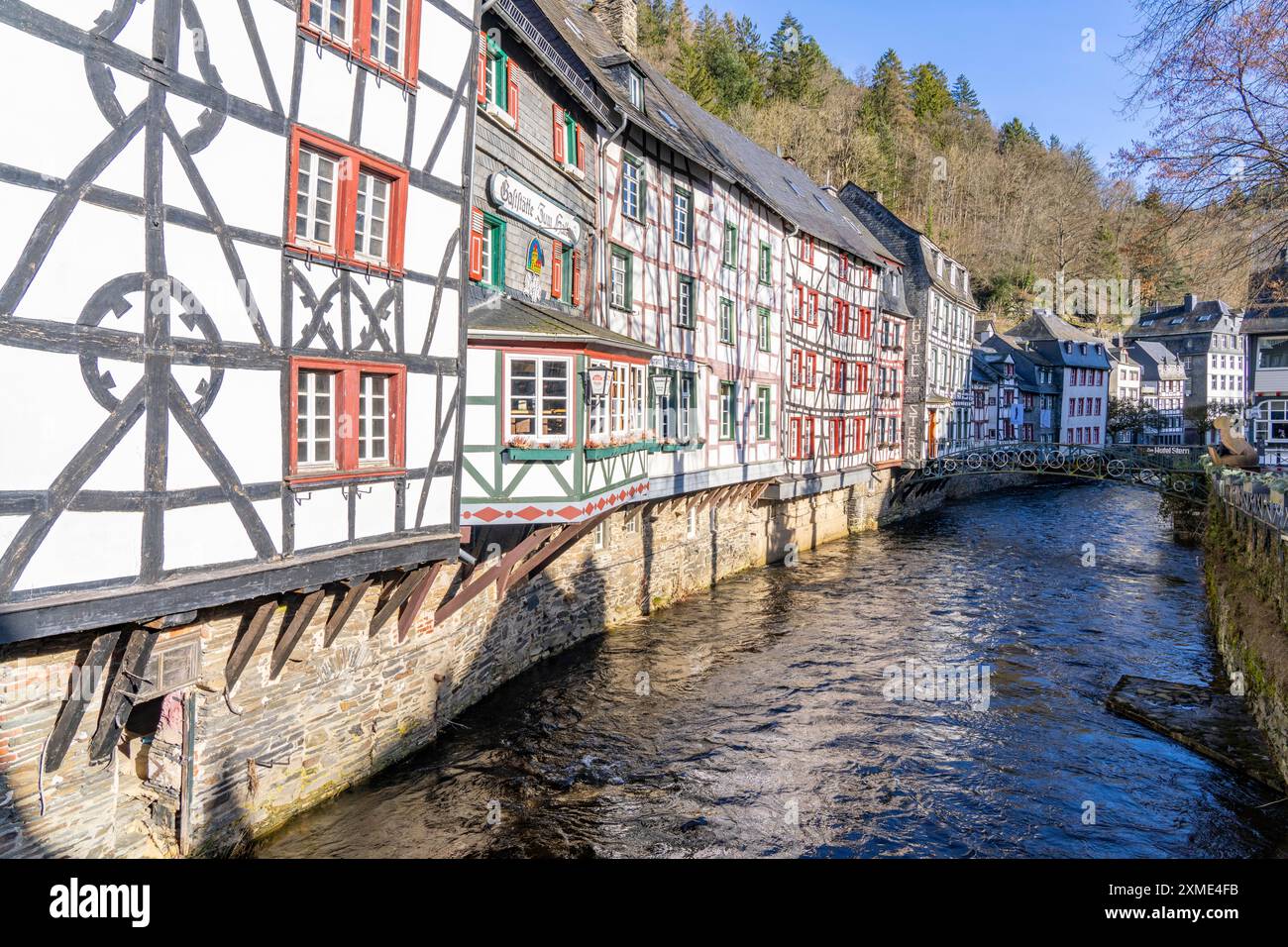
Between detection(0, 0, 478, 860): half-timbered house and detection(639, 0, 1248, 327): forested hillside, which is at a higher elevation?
detection(639, 0, 1248, 327): forested hillside

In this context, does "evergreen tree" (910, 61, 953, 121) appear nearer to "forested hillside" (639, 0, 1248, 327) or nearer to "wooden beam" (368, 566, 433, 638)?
"forested hillside" (639, 0, 1248, 327)

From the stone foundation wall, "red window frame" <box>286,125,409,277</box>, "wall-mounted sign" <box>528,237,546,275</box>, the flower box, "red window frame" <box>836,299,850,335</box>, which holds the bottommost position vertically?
the stone foundation wall

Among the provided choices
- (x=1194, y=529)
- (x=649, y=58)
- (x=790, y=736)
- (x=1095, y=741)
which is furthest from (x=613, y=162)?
(x=649, y=58)

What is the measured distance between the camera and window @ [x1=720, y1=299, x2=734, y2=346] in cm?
2189

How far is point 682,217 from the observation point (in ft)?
65.7

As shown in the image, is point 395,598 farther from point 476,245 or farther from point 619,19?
point 619,19

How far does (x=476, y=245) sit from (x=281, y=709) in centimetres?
647

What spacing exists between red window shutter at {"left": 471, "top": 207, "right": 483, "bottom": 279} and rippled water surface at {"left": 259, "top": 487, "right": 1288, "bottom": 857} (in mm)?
6317

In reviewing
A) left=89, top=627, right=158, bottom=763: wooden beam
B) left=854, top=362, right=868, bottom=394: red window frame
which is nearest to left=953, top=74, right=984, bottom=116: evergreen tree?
left=854, top=362, right=868, bottom=394: red window frame

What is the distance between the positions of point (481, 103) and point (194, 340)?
6.34 m

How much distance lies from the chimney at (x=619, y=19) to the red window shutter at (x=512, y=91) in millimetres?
8803

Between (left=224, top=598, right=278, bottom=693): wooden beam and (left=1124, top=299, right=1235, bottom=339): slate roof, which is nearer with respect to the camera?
(left=224, top=598, right=278, bottom=693): wooden beam

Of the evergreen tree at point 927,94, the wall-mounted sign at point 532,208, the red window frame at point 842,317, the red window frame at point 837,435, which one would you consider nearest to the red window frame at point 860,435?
the red window frame at point 837,435

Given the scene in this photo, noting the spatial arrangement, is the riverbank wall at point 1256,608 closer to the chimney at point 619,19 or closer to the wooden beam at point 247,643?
the wooden beam at point 247,643
